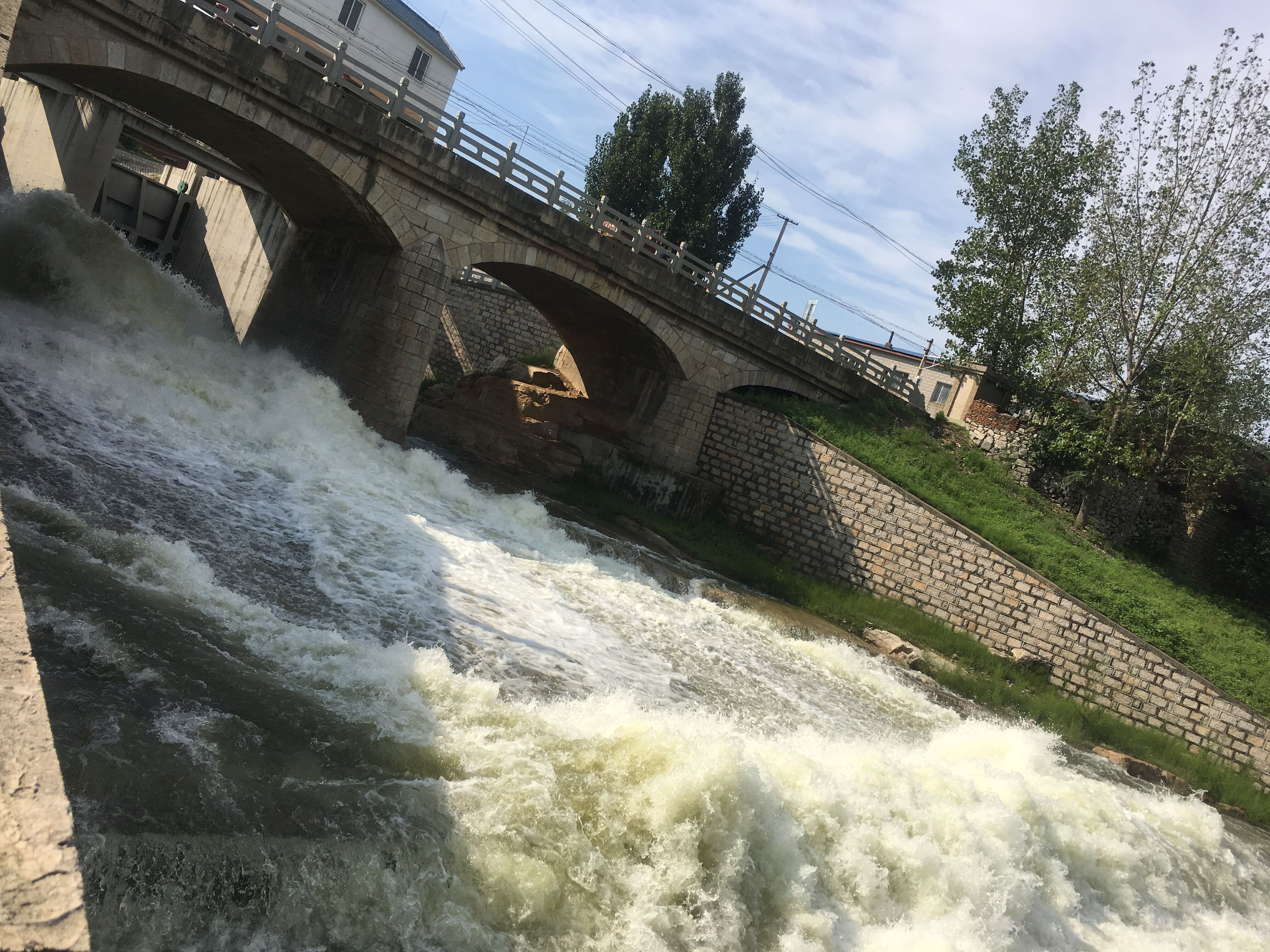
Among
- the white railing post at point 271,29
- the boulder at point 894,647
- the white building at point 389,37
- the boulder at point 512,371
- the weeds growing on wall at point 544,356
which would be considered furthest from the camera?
the white building at point 389,37

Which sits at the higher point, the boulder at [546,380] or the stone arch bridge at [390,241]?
the stone arch bridge at [390,241]

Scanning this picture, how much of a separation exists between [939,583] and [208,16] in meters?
16.8

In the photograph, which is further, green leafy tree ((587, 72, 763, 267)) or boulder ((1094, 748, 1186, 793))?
→ green leafy tree ((587, 72, 763, 267))

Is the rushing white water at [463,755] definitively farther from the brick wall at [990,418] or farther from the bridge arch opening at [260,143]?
the brick wall at [990,418]

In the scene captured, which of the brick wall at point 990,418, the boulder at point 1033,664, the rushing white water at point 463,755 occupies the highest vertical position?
the brick wall at point 990,418

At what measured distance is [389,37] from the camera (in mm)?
37031

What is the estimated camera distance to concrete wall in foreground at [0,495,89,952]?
218 cm

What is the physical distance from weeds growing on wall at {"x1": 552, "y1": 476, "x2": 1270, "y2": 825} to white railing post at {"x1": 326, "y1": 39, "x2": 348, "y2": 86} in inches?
354

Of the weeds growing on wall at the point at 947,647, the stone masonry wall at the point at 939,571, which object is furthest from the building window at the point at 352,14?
the weeds growing on wall at the point at 947,647

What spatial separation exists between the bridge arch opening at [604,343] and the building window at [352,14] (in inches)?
804

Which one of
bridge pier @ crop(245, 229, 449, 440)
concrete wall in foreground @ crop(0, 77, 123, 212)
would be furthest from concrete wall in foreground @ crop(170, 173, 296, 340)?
bridge pier @ crop(245, 229, 449, 440)

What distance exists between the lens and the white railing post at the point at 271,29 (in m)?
14.1

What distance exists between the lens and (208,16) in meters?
13.5

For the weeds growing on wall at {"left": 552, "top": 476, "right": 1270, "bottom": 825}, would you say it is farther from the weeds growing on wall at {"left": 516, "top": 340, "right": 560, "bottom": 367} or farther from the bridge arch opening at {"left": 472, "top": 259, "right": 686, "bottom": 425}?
the weeds growing on wall at {"left": 516, "top": 340, "right": 560, "bottom": 367}
